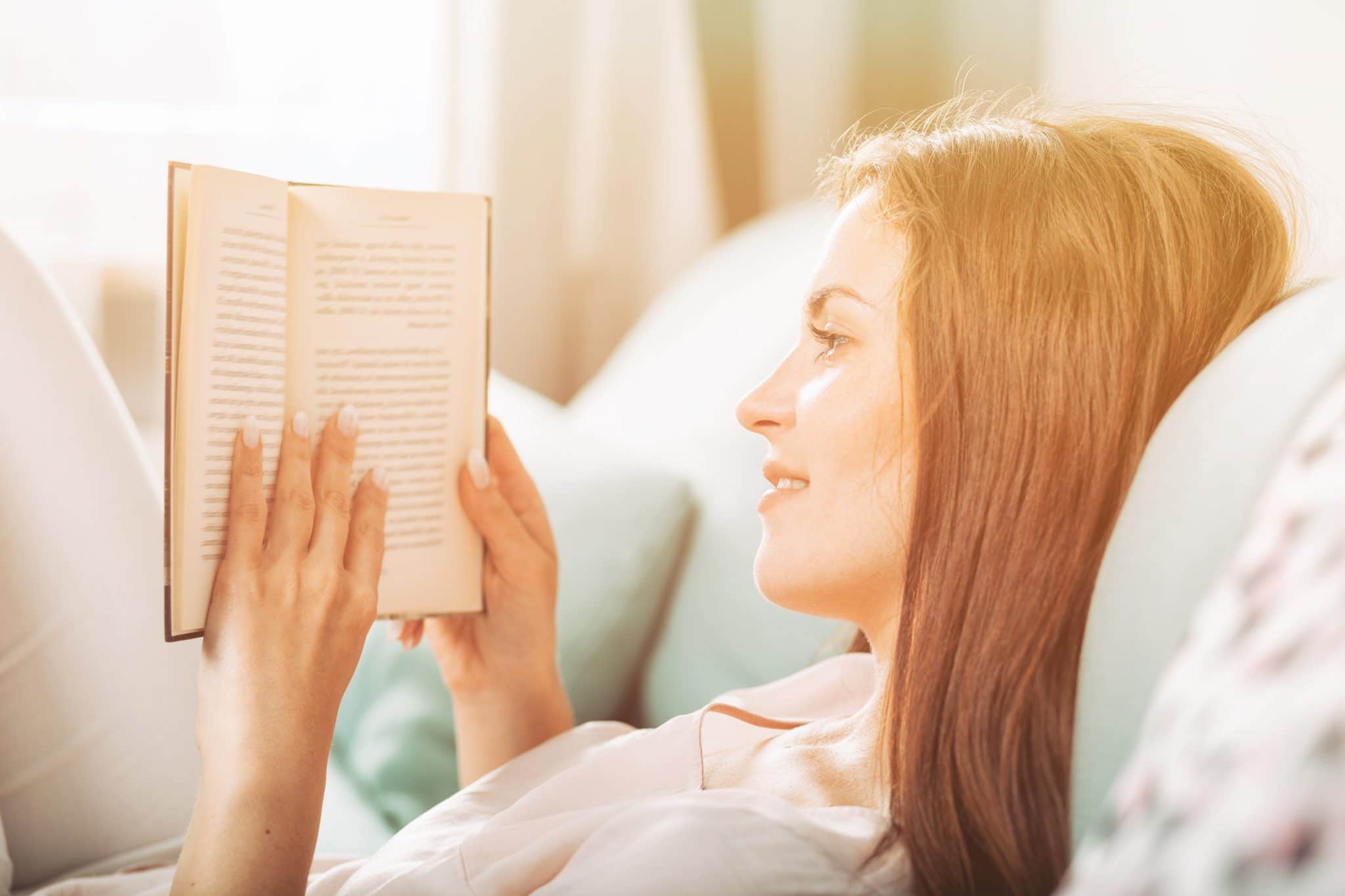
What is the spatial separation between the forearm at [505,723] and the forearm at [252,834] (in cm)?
30

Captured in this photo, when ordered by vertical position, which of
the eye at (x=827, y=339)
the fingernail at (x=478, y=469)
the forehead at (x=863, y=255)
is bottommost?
the fingernail at (x=478, y=469)

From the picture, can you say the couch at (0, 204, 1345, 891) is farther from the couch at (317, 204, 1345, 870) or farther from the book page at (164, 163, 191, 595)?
the book page at (164, 163, 191, 595)

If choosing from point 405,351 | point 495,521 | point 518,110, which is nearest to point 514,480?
point 495,521

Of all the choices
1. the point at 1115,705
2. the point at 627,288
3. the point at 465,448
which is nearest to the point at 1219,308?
the point at 1115,705

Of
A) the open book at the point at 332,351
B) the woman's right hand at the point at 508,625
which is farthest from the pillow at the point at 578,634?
the open book at the point at 332,351

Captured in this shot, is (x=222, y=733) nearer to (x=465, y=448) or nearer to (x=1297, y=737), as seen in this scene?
(x=465, y=448)

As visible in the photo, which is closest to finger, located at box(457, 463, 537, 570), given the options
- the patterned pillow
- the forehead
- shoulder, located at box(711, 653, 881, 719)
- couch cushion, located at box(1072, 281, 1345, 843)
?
shoulder, located at box(711, 653, 881, 719)

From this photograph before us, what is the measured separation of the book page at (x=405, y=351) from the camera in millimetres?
802

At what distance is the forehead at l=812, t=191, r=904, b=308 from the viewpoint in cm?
74

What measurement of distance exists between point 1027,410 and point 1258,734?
1.15ft

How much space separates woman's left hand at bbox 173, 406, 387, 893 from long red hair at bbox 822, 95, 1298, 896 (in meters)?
0.35

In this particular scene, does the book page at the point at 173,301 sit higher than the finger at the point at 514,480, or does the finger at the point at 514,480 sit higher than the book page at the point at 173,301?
the book page at the point at 173,301

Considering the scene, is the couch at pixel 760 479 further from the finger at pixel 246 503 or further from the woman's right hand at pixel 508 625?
the finger at pixel 246 503

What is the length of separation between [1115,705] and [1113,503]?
16cm
